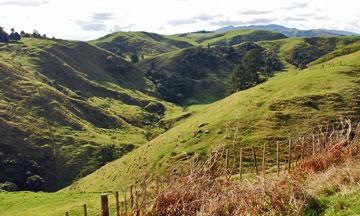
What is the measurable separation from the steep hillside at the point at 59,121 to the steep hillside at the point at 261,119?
36.3 m

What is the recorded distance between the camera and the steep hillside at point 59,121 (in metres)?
114

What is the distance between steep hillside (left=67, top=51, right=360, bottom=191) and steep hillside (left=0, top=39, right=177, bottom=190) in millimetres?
36337

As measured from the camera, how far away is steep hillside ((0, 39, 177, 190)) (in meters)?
114

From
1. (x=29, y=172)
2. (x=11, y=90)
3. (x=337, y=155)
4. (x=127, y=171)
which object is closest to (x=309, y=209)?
(x=337, y=155)

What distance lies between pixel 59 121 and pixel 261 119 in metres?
88.0

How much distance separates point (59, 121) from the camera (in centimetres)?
13812

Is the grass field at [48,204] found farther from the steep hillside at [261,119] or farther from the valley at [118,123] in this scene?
the steep hillside at [261,119]

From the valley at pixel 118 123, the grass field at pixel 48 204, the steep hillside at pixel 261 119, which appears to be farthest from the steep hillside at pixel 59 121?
the grass field at pixel 48 204

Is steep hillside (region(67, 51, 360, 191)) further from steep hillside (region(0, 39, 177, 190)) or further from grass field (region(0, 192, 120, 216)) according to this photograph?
steep hillside (region(0, 39, 177, 190))

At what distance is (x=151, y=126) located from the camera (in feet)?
535

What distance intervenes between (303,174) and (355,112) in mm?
42239

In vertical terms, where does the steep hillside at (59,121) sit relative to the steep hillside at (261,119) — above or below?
below

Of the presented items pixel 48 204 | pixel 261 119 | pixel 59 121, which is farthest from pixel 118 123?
pixel 48 204


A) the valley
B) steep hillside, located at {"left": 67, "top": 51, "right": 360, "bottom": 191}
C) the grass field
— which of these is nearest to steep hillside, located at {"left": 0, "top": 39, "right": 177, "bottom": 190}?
the valley
